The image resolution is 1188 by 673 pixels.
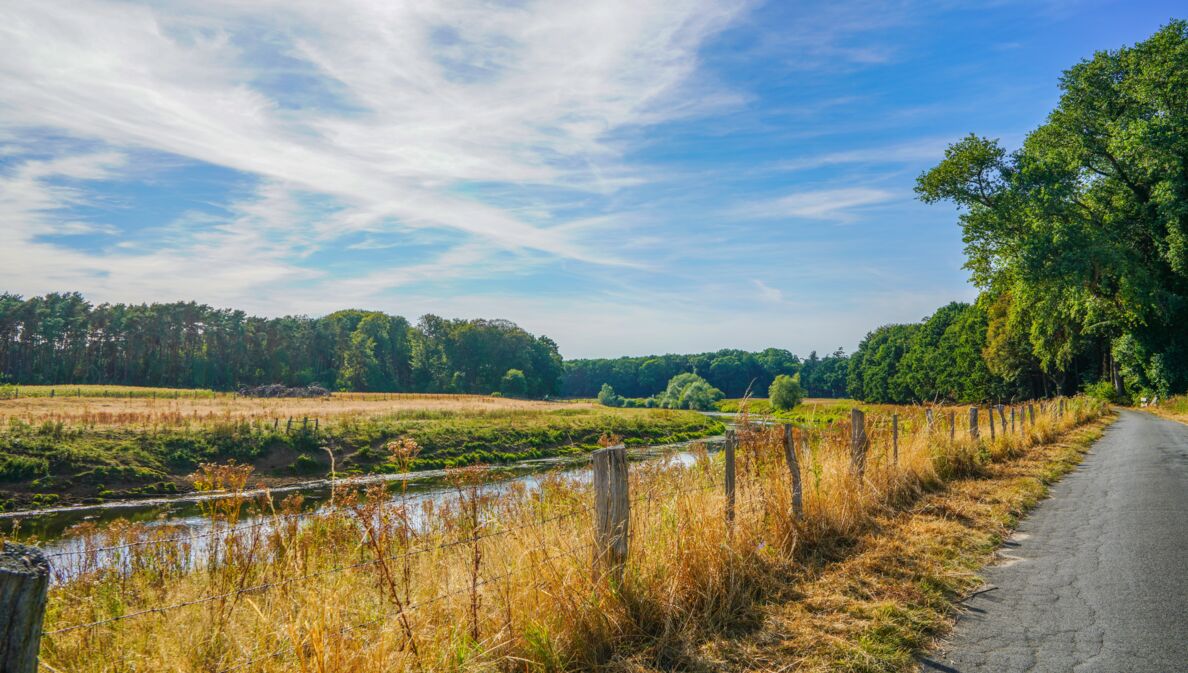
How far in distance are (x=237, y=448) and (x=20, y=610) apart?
27.9m

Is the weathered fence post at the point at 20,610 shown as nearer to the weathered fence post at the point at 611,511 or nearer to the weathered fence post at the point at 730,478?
the weathered fence post at the point at 611,511

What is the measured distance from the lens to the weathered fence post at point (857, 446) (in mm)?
8205

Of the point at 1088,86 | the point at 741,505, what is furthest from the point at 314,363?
the point at 741,505

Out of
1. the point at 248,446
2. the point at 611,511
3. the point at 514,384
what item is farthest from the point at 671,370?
the point at 611,511

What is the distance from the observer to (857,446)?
8.41 meters

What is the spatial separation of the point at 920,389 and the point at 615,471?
8680 centimetres

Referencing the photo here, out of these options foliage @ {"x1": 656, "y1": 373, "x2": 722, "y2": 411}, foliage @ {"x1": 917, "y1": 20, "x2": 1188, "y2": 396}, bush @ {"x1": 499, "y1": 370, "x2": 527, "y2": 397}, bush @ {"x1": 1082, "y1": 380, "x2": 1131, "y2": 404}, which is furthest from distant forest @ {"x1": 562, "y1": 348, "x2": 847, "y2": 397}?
foliage @ {"x1": 917, "y1": 20, "x2": 1188, "y2": 396}

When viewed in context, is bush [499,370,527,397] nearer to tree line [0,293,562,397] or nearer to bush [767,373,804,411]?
tree line [0,293,562,397]

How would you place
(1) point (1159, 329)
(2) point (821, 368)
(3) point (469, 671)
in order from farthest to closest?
(2) point (821, 368) < (1) point (1159, 329) < (3) point (469, 671)

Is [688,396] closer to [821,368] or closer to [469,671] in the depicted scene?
[821,368]

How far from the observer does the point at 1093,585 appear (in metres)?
5.71

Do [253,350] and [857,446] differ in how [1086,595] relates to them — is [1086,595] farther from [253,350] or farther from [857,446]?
[253,350]

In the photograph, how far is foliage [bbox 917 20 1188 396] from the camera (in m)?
27.8

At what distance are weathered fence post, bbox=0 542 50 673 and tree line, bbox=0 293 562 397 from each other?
10125 centimetres
